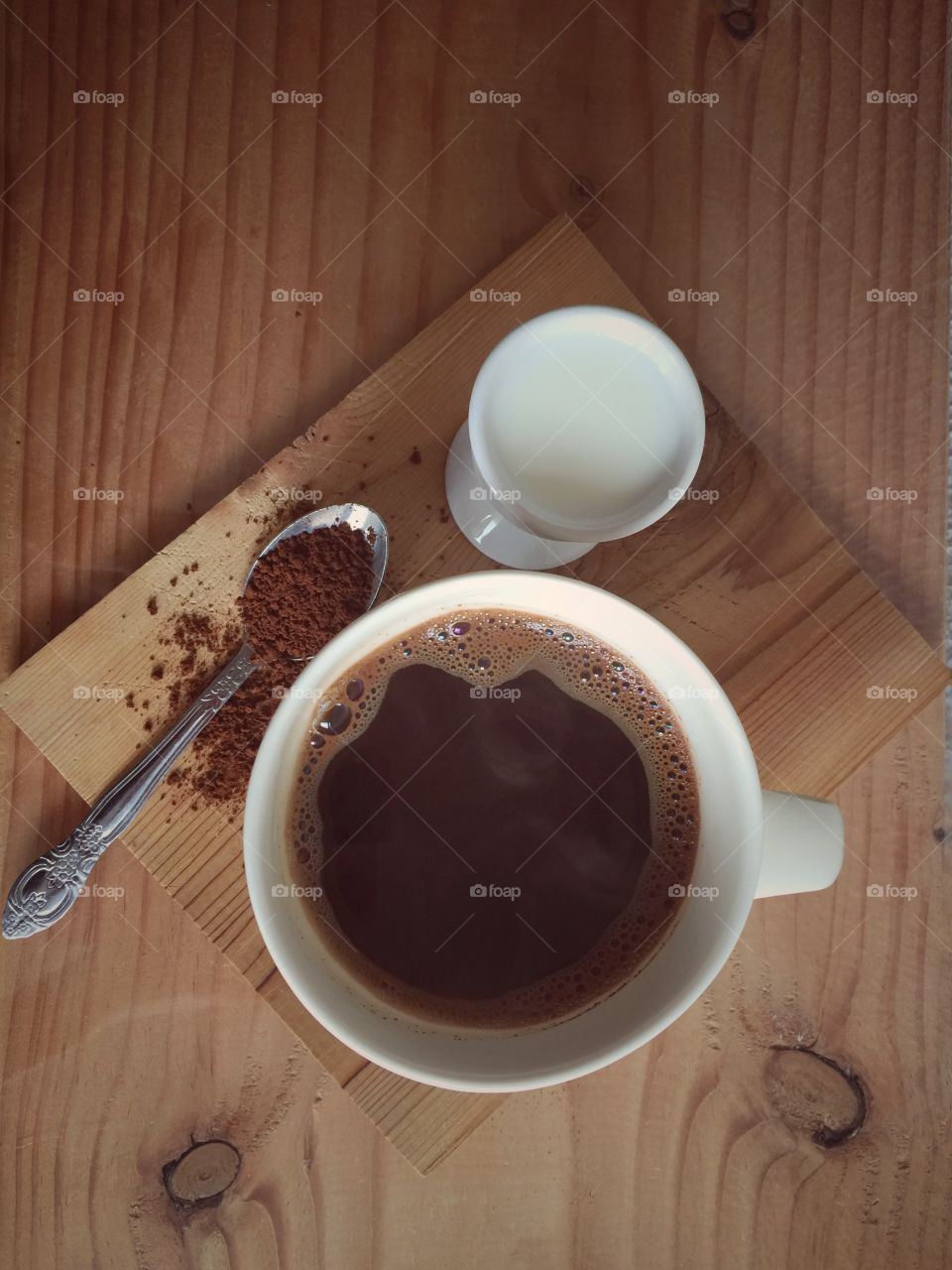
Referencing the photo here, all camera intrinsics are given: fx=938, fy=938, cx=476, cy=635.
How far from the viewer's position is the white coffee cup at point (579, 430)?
3.15 feet

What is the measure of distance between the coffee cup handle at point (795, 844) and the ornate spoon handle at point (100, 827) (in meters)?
0.56

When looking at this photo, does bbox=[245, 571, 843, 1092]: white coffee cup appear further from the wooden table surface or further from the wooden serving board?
the wooden table surface

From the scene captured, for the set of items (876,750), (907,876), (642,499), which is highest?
(642,499)

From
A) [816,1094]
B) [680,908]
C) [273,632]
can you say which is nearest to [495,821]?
[680,908]

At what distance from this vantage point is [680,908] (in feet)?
2.98

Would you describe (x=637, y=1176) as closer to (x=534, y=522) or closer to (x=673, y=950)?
(x=673, y=950)

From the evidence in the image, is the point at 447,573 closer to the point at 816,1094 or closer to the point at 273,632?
the point at 273,632

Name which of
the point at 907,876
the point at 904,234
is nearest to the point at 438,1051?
the point at 907,876

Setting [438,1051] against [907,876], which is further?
[907,876]

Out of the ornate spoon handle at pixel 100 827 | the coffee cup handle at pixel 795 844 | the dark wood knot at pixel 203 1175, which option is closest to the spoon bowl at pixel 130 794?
the ornate spoon handle at pixel 100 827

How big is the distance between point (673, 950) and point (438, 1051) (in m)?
0.23

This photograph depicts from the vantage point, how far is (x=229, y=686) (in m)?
1.01

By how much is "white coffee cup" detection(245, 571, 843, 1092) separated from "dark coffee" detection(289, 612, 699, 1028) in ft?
0.10

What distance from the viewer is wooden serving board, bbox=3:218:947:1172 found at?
39.9 inches
